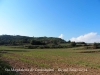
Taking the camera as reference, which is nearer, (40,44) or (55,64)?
(55,64)

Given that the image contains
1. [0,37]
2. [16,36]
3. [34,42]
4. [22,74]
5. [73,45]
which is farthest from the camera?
[16,36]

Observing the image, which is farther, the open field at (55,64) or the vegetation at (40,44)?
the vegetation at (40,44)

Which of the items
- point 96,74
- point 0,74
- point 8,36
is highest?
point 8,36

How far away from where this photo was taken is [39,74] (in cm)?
1134

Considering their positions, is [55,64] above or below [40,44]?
below

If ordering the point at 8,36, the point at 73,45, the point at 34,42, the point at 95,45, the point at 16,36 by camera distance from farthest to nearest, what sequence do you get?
the point at 16,36, the point at 8,36, the point at 34,42, the point at 73,45, the point at 95,45

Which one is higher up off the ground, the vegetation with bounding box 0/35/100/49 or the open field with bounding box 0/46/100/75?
the vegetation with bounding box 0/35/100/49

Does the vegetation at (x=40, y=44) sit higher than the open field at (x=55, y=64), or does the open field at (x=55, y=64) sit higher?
the vegetation at (x=40, y=44)

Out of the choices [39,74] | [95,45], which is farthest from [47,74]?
[95,45]

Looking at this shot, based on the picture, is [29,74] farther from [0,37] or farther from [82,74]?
[0,37]

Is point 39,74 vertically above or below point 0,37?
below

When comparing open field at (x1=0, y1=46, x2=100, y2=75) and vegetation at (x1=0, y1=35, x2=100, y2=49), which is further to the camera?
vegetation at (x1=0, y1=35, x2=100, y2=49)

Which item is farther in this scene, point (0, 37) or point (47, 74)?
point (0, 37)

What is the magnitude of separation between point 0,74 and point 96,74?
7745mm
